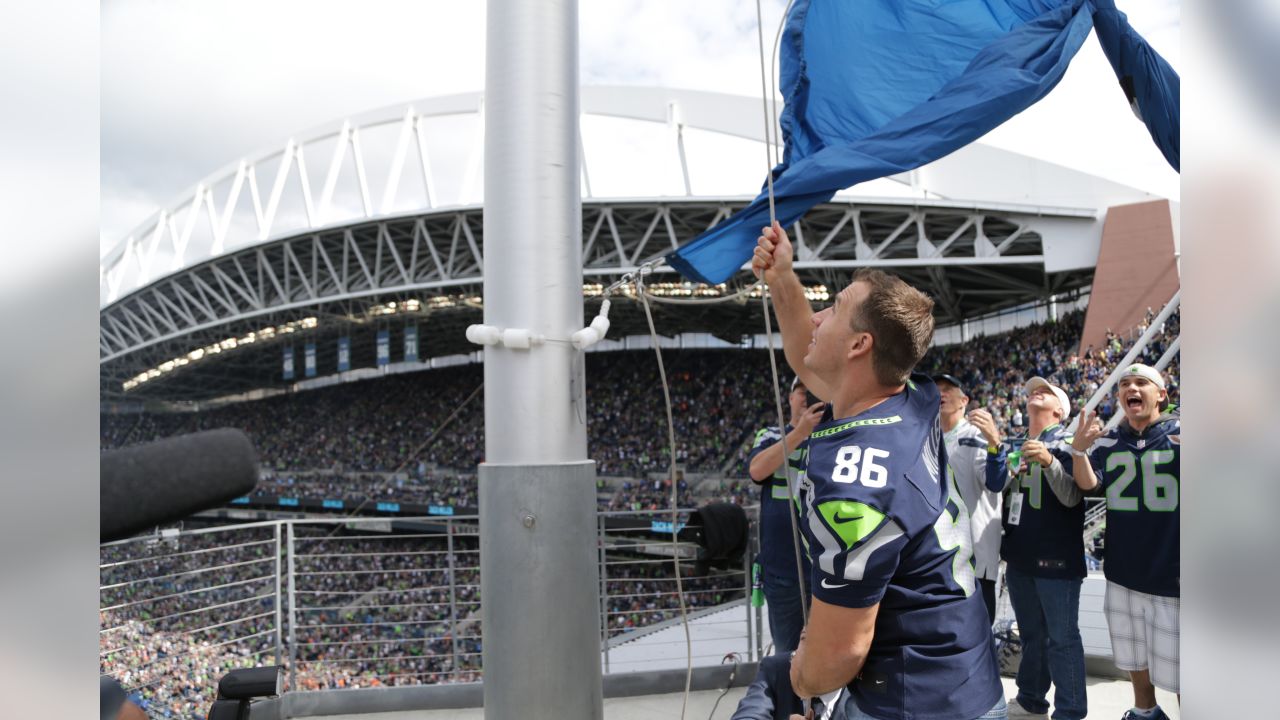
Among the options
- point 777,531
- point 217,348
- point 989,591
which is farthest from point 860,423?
point 217,348

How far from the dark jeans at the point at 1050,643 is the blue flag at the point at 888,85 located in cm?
202

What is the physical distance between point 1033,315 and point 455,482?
789 inches

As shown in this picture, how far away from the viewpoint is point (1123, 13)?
2.88 metres

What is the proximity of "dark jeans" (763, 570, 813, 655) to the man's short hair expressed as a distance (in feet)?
6.88

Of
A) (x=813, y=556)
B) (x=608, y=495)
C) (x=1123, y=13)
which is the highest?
(x=1123, y=13)

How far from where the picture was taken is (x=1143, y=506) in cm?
299

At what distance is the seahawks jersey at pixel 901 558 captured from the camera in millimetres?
1240

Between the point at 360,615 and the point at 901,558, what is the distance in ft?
66.9

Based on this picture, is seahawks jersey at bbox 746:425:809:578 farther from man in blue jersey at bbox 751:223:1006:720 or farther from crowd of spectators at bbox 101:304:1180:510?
crowd of spectators at bbox 101:304:1180:510

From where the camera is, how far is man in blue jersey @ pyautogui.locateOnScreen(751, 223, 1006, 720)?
1249 mm

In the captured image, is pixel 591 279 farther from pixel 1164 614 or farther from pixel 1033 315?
pixel 1164 614

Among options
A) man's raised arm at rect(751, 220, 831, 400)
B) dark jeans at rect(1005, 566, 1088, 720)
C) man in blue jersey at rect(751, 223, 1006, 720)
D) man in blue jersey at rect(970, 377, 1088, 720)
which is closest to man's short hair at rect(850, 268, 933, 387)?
man in blue jersey at rect(751, 223, 1006, 720)
